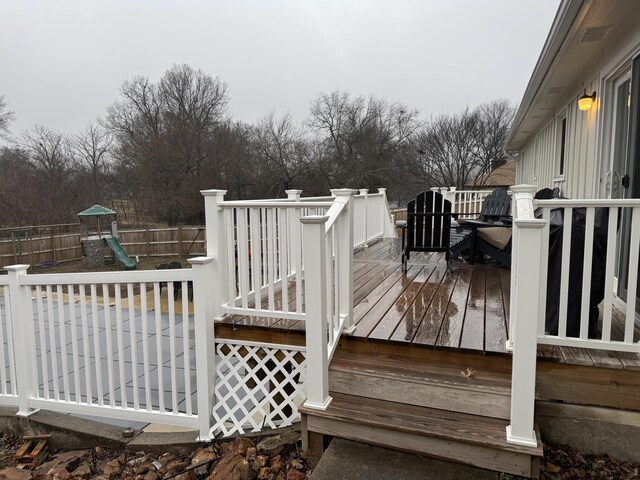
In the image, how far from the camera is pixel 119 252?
14.5 metres

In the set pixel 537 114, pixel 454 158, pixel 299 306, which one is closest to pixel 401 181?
pixel 454 158

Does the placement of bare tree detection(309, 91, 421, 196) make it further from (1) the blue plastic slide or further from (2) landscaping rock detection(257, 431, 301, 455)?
(2) landscaping rock detection(257, 431, 301, 455)

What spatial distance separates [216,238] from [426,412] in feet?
5.82

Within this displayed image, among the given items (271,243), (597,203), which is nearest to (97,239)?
(271,243)

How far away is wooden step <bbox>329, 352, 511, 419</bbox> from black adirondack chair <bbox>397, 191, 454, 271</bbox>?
7.06 ft

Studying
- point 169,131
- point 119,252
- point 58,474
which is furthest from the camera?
point 169,131

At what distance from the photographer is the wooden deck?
2.41m

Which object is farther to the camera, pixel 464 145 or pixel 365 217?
pixel 464 145

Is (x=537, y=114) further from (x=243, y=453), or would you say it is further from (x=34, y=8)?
(x=34, y=8)

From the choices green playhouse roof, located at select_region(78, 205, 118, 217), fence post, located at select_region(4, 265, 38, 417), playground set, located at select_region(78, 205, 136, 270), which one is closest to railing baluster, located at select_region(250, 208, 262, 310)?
fence post, located at select_region(4, 265, 38, 417)

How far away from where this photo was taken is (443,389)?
2303 millimetres

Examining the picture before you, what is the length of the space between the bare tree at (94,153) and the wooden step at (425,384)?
71.1ft

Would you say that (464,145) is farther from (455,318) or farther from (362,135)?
(455,318)

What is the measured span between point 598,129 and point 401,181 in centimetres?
2133
